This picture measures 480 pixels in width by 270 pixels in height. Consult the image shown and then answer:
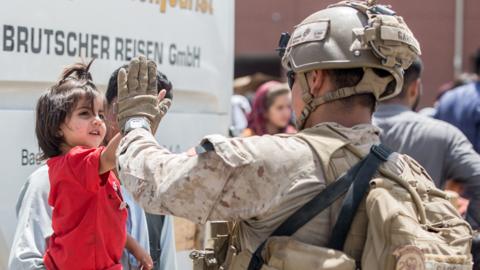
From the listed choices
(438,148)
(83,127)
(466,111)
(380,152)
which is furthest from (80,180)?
(466,111)

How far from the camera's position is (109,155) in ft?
9.49

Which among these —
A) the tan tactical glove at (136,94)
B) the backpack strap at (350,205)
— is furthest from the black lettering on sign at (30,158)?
the backpack strap at (350,205)

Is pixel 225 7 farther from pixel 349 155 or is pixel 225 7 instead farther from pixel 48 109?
pixel 349 155

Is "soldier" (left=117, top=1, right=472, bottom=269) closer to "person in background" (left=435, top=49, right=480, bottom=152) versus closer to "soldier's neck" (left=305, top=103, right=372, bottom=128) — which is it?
"soldier's neck" (left=305, top=103, right=372, bottom=128)

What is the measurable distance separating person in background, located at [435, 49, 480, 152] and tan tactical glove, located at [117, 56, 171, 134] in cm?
369

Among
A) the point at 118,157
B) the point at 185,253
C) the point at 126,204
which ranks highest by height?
the point at 118,157

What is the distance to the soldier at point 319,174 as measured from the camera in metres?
2.43

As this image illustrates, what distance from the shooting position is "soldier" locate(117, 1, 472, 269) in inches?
95.6

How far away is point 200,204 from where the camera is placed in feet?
8.01

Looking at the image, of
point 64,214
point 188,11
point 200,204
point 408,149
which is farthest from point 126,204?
point 408,149

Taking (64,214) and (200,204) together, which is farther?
(64,214)

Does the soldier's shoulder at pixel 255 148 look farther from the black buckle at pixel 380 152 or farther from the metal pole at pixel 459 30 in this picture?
the metal pole at pixel 459 30

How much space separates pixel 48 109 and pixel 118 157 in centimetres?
65

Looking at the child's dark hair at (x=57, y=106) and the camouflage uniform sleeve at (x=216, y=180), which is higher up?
the child's dark hair at (x=57, y=106)
